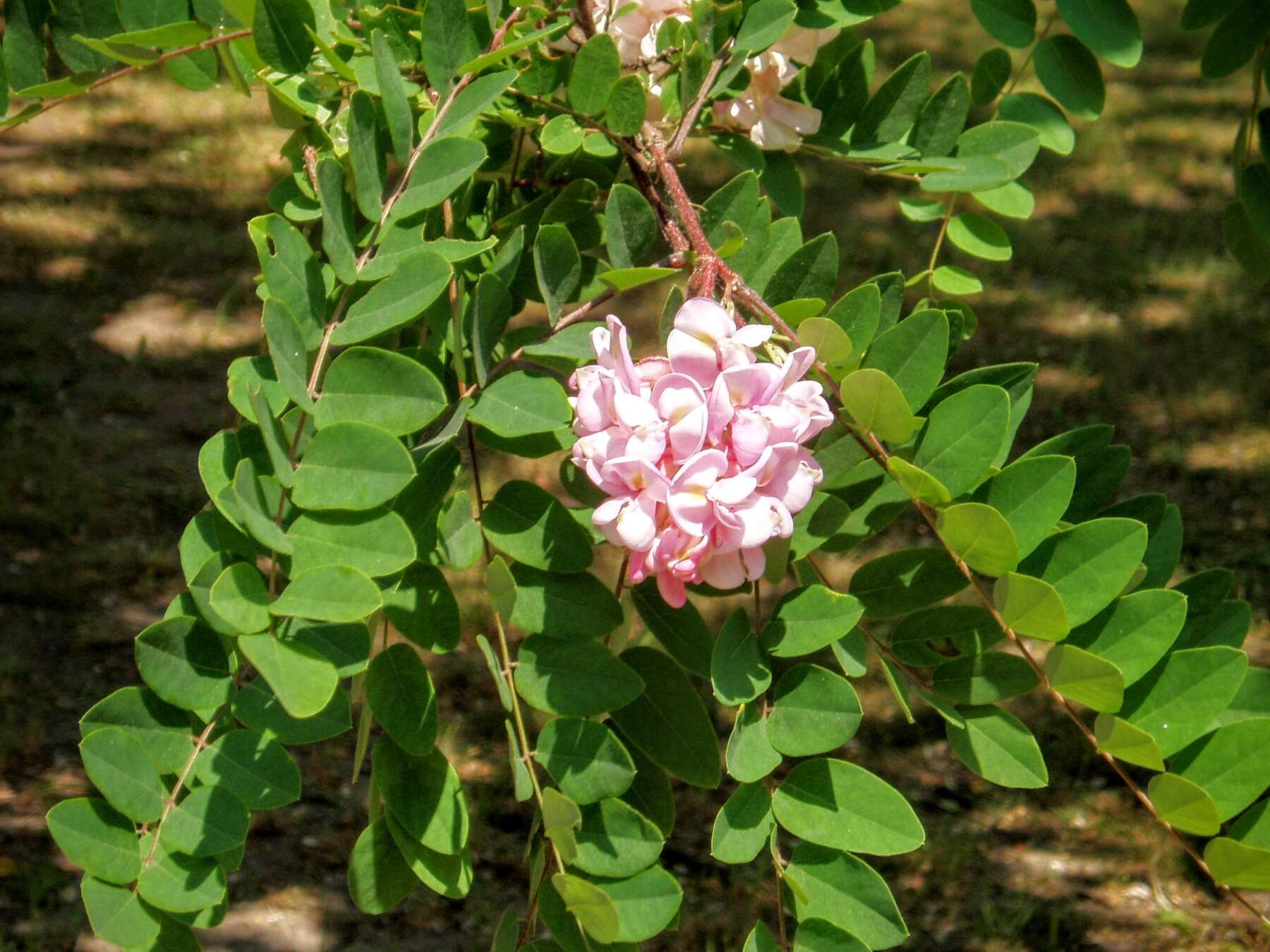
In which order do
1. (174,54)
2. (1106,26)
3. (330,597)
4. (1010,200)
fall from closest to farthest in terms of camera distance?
1. (330,597)
2. (174,54)
3. (1106,26)
4. (1010,200)

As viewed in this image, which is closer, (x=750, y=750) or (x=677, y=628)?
(x=750, y=750)

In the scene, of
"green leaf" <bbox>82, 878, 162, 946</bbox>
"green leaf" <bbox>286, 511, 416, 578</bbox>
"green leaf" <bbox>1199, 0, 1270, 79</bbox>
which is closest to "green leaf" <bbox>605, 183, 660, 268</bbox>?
"green leaf" <bbox>286, 511, 416, 578</bbox>

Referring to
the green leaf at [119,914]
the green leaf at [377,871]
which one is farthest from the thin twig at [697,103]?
the green leaf at [119,914]

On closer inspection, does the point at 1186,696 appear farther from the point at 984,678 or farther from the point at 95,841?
the point at 95,841

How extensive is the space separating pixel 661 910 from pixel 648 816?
0.16 metres

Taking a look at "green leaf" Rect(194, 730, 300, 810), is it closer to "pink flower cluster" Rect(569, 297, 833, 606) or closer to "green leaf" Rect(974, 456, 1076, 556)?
"pink flower cluster" Rect(569, 297, 833, 606)

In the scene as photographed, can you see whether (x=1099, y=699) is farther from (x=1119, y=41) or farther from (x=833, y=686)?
(x=1119, y=41)

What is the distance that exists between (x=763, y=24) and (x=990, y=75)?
1.79 ft

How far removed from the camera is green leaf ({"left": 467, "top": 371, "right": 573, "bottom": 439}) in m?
0.99

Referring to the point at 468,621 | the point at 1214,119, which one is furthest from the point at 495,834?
the point at 1214,119

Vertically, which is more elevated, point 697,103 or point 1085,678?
point 697,103

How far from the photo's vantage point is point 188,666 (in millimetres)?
955

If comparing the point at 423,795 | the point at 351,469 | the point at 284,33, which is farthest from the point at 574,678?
the point at 284,33

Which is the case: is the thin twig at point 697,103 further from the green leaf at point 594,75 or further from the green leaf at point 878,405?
the green leaf at point 878,405
